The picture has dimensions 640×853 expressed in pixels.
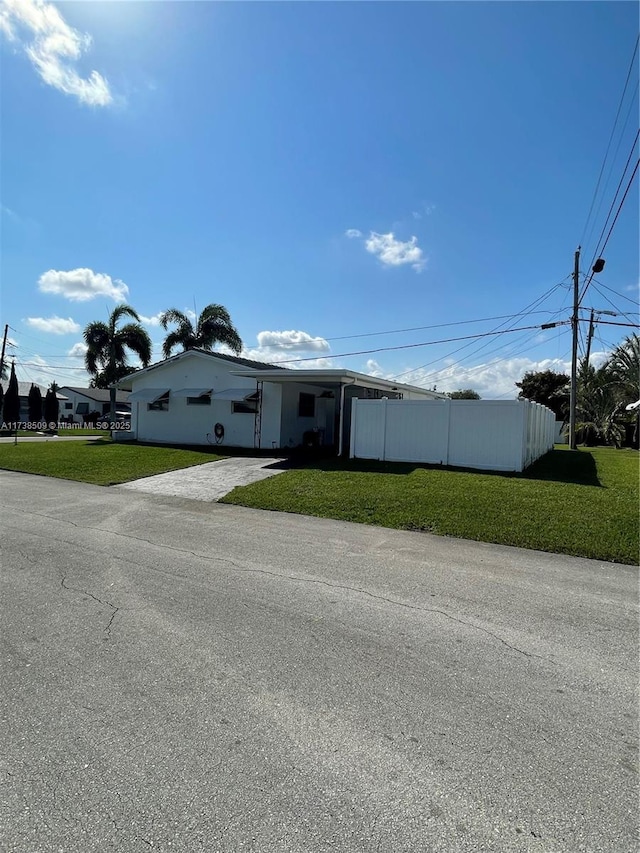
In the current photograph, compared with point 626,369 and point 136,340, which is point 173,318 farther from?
point 626,369

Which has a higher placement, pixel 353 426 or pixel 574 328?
pixel 574 328

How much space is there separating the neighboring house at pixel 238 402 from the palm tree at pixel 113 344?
249 inches

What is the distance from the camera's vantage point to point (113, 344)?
2738 cm

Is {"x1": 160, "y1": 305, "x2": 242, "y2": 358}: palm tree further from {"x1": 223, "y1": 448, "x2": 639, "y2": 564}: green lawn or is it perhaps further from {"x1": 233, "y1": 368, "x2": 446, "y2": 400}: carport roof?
{"x1": 223, "y1": 448, "x2": 639, "y2": 564}: green lawn

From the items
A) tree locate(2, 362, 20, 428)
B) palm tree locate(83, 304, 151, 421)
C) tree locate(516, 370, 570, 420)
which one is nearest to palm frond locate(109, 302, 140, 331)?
palm tree locate(83, 304, 151, 421)

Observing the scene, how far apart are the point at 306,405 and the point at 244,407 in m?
2.42

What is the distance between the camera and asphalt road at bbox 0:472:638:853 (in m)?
1.95

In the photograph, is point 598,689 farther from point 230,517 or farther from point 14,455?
point 14,455

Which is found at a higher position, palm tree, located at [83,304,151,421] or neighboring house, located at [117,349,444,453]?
palm tree, located at [83,304,151,421]

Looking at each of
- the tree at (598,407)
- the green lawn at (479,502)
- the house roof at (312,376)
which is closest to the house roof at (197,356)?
the house roof at (312,376)

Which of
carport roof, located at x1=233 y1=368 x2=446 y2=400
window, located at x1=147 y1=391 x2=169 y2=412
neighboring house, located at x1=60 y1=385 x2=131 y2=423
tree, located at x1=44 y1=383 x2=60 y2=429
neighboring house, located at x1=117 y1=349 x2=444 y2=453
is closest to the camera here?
carport roof, located at x1=233 y1=368 x2=446 y2=400

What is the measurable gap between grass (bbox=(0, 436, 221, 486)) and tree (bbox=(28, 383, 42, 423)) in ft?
95.8

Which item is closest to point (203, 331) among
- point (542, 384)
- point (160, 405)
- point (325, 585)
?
point (160, 405)

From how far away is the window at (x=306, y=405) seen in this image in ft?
60.9
